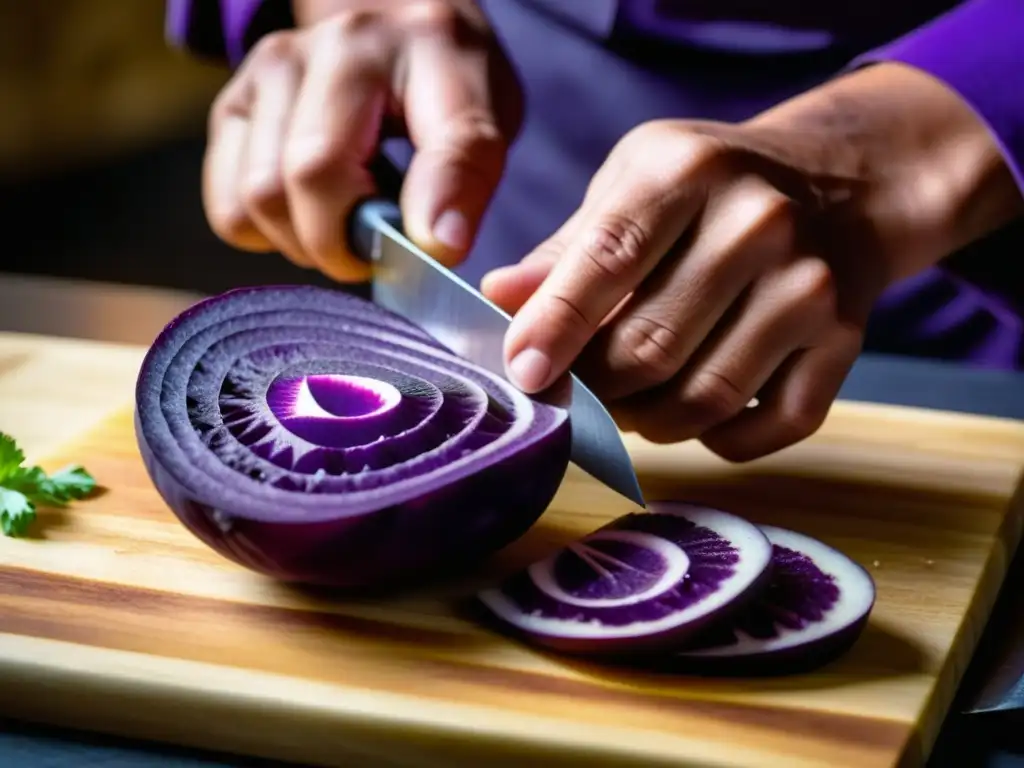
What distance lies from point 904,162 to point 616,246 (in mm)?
476

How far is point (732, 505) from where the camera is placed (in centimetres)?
153

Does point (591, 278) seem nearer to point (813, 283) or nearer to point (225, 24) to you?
point (813, 283)

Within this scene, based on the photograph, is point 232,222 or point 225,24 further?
point 225,24

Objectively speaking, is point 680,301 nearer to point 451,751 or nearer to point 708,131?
point 708,131

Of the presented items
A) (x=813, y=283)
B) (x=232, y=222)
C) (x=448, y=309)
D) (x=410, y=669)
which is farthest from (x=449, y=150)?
(x=410, y=669)

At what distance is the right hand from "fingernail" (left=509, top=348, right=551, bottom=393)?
33 cm

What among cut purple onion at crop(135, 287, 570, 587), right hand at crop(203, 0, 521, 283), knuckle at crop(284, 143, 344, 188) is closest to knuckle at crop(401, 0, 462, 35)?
right hand at crop(203, 0, 521, 283)

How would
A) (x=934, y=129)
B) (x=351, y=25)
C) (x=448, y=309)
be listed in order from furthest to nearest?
(x=351, y=25)
(x=934, y=129)
(x=448, y=309)

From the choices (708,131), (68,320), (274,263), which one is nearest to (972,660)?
(708,131)

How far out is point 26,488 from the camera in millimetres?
1425

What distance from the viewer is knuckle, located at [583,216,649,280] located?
4.43ft

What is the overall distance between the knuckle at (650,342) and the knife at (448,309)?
0.08 meters

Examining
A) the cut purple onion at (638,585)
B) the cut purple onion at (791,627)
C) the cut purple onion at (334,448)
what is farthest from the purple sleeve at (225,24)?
the cut purple onion at (791,627)

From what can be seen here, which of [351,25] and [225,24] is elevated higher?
[351,25]
